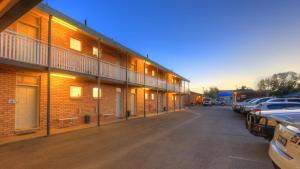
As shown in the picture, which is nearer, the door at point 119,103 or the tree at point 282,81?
the door at point 119,103

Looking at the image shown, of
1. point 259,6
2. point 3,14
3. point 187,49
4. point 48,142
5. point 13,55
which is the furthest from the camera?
point 187,49

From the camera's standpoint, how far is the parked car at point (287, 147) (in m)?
2.88

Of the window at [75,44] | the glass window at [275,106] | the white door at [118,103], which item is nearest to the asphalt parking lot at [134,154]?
the glass window at [275,106]

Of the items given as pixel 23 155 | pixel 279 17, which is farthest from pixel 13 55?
pixel 279 17

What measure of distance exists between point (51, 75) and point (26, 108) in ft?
6.86

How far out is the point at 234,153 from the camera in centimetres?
621

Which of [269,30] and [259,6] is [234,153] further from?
[269,30]

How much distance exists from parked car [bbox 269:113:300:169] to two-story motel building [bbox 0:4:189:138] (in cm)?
877

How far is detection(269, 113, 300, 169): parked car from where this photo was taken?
2879mm

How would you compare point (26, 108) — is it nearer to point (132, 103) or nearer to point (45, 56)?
point (45, 56)

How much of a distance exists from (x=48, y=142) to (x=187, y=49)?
72.1 feet

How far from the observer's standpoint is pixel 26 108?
951 cm

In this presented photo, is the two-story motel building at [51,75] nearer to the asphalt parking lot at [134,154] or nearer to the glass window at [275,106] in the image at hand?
the asphalt parking lot at [134,154]

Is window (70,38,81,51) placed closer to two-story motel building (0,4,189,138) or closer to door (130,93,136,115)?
two-story motel building (0,4,189,138)
